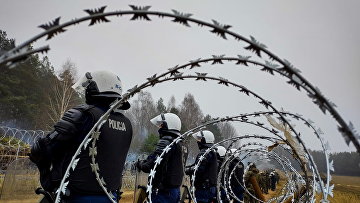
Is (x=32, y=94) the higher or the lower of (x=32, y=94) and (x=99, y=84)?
the higher

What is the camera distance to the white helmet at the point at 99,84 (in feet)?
13.6

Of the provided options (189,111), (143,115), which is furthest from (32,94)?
(189,111)

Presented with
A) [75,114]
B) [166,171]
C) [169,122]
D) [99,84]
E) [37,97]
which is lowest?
[166,171]

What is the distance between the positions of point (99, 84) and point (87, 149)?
89 centimetres

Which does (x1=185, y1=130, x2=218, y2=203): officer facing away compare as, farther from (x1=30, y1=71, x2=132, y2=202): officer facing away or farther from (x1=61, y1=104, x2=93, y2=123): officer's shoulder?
(x1=61, y1=104, x2=93, y2=123): officer's shoulder

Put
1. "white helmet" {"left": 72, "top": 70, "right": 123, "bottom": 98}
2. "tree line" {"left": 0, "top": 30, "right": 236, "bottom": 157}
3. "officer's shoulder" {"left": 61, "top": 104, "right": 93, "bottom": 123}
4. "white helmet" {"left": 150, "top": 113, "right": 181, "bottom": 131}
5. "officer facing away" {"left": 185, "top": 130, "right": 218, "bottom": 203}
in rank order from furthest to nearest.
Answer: "tree line" {"left": 0, "top": 30, "right": 236, "bottom": 157}, "officer facing away" {"left": 185, "top": 130, "right": 218, "bottom": 203}, "white helmet" {"left": 150, "top": 113, "right": 181, "bottom": 131}, "white helmet" {"left": 72, "top": 70, "right": 123, "bottom": 98}, "officer's shoulder" {"left": 61, "top": 104, "right": 93, "bottom": 123}

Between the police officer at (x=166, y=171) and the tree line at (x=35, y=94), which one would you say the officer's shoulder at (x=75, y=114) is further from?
the tree line at (x=35, y=94)

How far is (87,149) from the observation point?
3752mm

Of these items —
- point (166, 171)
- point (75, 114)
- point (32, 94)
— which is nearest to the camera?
point (75, 114)

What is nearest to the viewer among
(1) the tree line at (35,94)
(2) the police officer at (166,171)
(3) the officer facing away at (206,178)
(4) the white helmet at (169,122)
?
(2) the police officer at (166,171)

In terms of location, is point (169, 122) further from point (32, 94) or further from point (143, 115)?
point (143, 115)

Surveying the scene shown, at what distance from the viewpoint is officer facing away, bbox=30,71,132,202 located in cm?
346

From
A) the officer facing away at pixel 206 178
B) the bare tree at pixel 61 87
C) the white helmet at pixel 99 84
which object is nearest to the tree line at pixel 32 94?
the bare tree at pixel 61 87

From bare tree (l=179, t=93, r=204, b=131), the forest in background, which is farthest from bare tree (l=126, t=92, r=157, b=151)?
the forest in background
